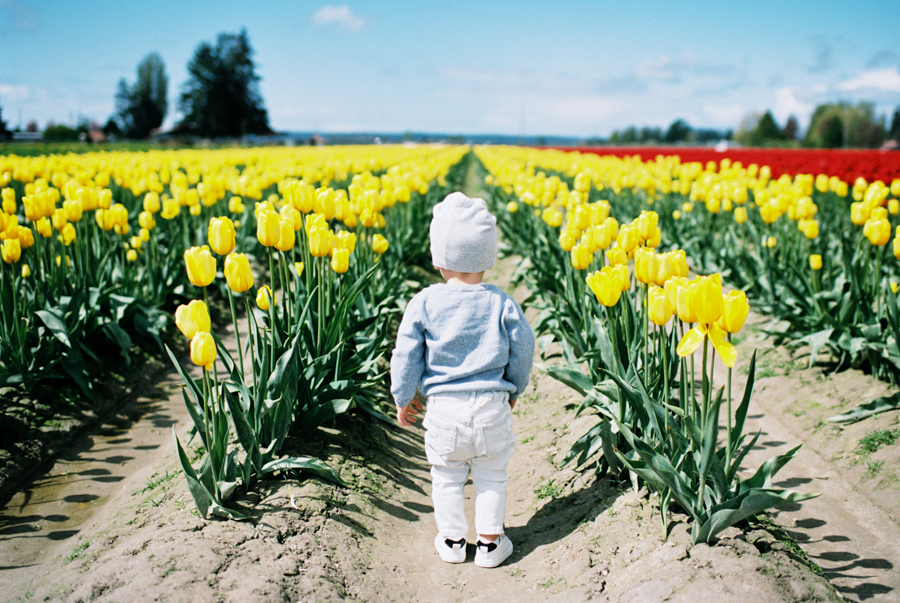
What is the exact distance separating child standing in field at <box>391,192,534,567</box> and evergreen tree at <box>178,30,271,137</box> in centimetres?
8367

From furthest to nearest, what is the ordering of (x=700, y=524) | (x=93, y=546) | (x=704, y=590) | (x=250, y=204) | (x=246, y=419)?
1. (x=250, y=204)
2. (x=246, y=419)
3. (x=93, y=546)
4. (x=700, y=524)
5. (x=704, y=590)

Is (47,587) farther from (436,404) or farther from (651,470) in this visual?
(651,470)

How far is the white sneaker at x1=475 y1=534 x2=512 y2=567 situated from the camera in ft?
9.43

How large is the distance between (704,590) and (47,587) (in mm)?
2419

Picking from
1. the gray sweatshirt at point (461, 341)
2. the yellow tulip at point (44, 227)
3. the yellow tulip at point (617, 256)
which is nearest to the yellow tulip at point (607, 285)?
the yellow tulip at point (617, 256)

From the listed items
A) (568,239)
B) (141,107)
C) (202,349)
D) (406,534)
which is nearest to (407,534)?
(406,534)

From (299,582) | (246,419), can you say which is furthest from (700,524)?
(246,419)

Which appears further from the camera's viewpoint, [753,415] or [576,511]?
[753,415]

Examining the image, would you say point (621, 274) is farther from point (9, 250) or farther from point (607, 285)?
point (9, 250)

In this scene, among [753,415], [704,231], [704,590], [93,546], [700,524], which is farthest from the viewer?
[704,231]

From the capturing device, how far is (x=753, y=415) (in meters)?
4.71

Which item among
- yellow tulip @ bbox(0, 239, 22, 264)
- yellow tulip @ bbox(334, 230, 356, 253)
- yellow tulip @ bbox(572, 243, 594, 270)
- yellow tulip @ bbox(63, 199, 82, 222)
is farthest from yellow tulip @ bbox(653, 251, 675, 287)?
yellow tulip @ bbox(63, 199, 82, 222)

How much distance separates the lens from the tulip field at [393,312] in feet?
8.58

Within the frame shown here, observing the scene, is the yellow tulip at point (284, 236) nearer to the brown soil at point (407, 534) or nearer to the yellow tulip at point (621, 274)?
the brown soil at point (407, 534)
